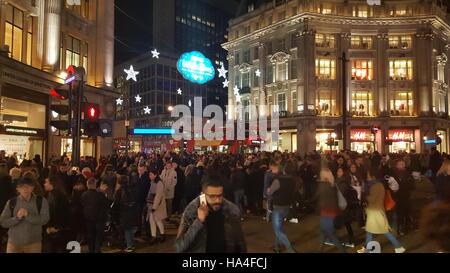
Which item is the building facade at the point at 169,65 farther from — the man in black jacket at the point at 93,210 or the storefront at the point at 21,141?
the man in black jacket at the point at 93,210

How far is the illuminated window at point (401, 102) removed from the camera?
166 ft

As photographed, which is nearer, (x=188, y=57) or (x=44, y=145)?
(x=188, y=57)

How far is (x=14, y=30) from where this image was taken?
20.6 metres

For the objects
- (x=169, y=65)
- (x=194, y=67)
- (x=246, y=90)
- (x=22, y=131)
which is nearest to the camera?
(x=194, y=67)

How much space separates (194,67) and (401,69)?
1626 inches

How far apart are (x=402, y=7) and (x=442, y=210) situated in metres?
53.5

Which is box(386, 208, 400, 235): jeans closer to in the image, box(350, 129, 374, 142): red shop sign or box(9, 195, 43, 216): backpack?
box(9, 195, 43, 216): backpack

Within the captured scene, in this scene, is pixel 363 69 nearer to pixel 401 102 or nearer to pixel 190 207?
pixel 401 102

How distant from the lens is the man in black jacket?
823cm

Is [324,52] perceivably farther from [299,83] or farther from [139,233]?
[139,233]

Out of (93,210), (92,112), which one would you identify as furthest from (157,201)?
(92,112)

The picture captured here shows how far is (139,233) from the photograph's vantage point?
11.3 meters

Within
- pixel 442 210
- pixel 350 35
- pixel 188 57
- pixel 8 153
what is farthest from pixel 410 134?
pixel 442 210

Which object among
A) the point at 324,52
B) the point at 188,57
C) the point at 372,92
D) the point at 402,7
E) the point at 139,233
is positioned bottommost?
the point at 139,233
